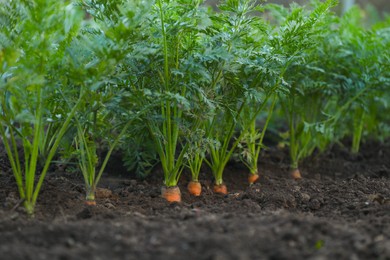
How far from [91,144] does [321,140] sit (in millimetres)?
2298

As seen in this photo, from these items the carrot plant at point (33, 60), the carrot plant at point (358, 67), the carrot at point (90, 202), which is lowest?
the carrot at point (90, 202)

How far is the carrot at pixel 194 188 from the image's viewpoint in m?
3.39

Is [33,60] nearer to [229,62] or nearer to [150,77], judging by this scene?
[150,77]

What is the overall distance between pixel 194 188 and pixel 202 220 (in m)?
1.12

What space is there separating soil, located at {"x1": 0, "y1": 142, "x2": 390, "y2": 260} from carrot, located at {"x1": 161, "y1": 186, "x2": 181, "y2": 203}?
5 centimetres

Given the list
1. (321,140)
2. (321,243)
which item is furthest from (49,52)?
(321,140)

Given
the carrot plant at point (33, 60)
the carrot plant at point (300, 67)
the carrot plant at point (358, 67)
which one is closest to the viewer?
the carrot plant at point (33, 60)

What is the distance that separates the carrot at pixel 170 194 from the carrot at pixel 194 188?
231 mm

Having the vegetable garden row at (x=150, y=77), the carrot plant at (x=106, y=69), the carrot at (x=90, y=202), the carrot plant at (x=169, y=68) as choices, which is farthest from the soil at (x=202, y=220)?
the carrot plant at (x=169, y=68)

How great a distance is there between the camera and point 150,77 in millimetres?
2998

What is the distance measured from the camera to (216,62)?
3016 millimetres

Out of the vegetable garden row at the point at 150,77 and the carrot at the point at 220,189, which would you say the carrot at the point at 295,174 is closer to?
the vegetable garden row at the point at 150,77

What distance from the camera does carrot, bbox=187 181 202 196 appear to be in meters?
3.39

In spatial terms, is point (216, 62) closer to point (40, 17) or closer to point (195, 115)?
point (195, 115)
